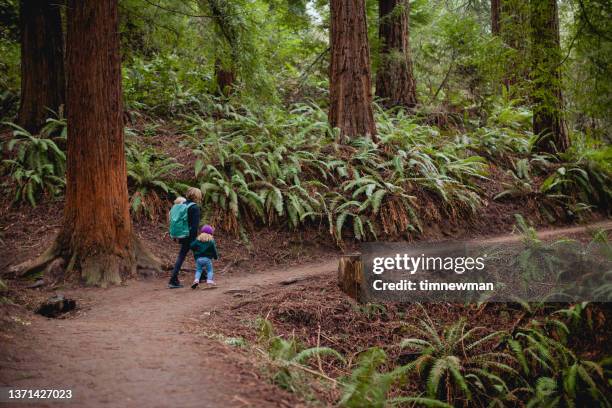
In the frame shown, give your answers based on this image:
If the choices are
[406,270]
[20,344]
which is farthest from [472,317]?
[20,344]

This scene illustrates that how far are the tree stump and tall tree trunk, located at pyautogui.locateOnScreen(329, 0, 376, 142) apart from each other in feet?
18.5

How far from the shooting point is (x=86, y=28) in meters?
7.51

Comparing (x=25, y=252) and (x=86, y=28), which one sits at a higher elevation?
(x=86, y=28)

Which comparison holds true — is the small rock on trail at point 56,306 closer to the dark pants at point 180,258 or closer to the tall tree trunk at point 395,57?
the dark pants at point 180,258

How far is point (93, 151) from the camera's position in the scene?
7.64 meters

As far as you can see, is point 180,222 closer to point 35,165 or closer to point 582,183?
point 35,165

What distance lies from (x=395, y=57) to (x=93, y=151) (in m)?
10.8

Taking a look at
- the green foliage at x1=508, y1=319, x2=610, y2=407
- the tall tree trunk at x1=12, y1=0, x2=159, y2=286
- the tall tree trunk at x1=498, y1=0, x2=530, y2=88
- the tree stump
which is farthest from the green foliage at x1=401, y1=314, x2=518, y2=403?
the tall tree trunk at x1=498, y1=0, x2=530, y2=88

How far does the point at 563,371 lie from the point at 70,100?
8.74 meters

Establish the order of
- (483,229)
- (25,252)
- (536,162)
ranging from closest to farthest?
(25,252) → (483,229) → (536,162)

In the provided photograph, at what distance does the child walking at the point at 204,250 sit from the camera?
7.52m

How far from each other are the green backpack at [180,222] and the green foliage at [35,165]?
13.0 feet

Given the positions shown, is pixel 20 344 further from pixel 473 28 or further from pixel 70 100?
pixel 473 28

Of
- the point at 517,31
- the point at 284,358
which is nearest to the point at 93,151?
the point at 284,358
